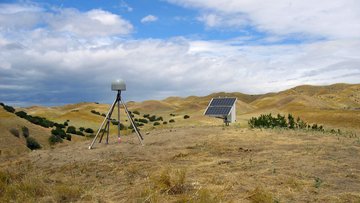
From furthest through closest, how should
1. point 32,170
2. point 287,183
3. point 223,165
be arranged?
point 32,170 < point 223,165 < point 287,183

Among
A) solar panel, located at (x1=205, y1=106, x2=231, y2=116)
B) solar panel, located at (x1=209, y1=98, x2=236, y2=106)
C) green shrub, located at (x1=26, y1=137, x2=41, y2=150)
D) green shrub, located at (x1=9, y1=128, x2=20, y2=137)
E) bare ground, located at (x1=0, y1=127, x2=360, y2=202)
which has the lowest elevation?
green shrub, located at (x1=26, y1=137, x2=41, y2=150)

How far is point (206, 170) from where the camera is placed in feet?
36.0

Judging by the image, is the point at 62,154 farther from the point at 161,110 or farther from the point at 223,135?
the point at 161,110

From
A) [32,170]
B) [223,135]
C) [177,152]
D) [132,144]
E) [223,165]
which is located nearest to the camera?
[223,165]

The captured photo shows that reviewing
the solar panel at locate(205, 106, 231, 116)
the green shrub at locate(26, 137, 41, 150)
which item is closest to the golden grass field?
the solar panel at locate(205, 106, 231, 116)

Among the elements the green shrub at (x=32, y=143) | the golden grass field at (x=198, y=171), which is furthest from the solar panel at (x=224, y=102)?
the green shrub at (x=32, y=143)

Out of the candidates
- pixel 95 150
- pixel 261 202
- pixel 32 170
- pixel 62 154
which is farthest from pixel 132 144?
pixel 261 202

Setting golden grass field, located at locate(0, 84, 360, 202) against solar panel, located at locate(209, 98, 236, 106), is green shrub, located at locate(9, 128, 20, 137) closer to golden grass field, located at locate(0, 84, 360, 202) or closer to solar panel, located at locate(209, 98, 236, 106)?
golden grass field, located at locate(0, 84, 360, 202)

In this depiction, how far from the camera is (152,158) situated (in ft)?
44.4

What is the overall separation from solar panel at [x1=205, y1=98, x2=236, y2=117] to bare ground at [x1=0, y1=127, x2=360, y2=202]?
603 centimetres

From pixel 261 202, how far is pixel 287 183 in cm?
187

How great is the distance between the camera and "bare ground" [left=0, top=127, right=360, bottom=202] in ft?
27.5

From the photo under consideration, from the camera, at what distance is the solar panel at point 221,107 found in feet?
80.4

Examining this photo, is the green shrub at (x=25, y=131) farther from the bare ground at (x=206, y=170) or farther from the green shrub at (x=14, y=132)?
the bare ground at (x=206, y=170)
